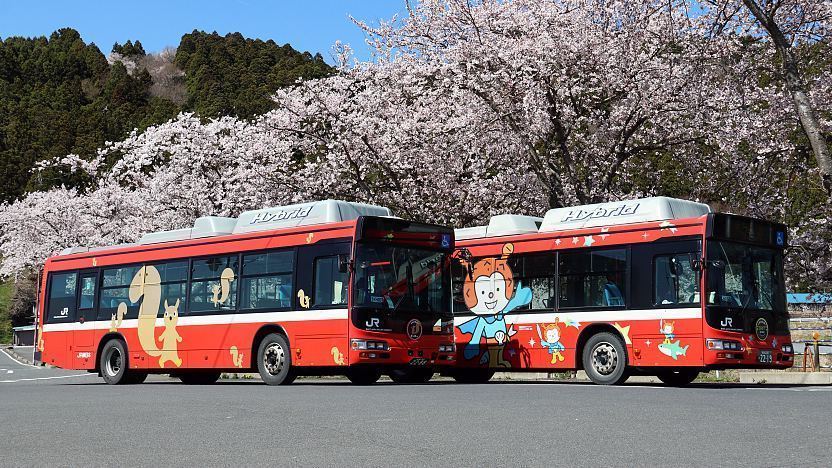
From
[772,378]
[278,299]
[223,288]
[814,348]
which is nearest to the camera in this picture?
[278,299]

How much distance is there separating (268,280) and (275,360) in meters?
1.43

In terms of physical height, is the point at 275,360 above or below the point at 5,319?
below

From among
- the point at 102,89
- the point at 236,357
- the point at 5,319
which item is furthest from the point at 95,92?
the point at 236,357

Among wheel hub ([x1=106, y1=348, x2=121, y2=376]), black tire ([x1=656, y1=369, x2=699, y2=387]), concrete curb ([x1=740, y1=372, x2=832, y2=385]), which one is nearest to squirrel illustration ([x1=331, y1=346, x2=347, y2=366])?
black tire ([x1=656, y1=369, x2=699, y2=387])

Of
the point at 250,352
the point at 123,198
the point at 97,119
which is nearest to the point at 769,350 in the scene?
the point at 250,352

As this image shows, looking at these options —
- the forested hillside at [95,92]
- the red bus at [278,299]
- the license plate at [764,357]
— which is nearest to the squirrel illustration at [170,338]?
the red bus at [278,299]

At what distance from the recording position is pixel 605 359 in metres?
17.8

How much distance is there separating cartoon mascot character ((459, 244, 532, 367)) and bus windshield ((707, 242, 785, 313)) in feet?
12.5

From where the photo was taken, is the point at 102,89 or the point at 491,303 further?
the point at 102,89

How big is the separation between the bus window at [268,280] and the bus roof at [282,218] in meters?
0.65

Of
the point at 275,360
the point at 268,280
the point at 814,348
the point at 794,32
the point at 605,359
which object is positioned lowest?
the point at 275,360

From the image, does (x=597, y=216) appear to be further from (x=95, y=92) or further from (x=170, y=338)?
(x=95, y=92)

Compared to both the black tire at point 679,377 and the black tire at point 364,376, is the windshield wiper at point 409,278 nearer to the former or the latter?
the black tire at point 364,376

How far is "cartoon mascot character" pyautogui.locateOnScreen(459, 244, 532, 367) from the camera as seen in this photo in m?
19.6
